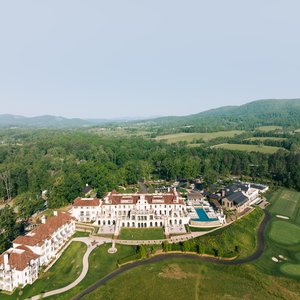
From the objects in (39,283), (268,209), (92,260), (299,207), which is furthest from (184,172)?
(39,283)

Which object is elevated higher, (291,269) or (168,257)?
(168,257)

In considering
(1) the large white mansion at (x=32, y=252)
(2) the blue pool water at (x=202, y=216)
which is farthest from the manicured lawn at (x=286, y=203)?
(1) the large white mansion at (x=32, y=252)

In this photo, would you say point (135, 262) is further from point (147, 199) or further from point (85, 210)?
point (85, 210)

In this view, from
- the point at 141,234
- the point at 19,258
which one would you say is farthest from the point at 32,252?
the point at 141,234

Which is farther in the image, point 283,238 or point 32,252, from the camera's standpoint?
point 283,238

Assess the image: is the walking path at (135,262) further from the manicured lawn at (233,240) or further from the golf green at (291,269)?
the golf green at (291,269)

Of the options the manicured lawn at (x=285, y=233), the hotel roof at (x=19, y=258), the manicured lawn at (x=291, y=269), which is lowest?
the manicured lawn at (x=285, y=233)
